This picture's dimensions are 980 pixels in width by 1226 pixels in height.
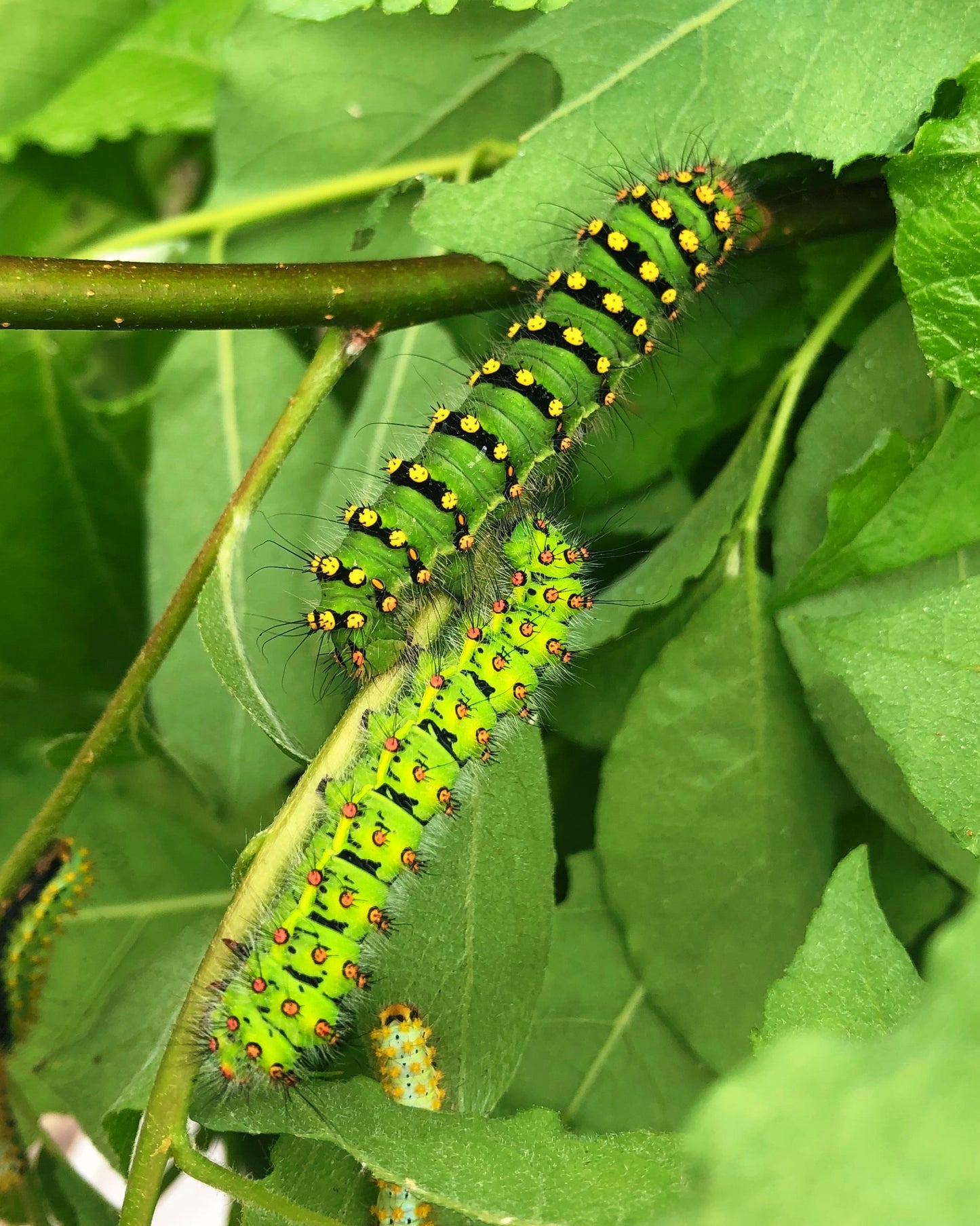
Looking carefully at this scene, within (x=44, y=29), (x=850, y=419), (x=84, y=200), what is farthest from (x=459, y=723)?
(x=84, y=200)

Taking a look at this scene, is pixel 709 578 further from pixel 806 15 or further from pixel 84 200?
pixel 84 200

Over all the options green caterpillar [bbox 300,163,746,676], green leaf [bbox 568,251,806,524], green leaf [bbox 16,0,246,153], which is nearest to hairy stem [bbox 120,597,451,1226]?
green caterpillar [bbox 300,163,746,676]

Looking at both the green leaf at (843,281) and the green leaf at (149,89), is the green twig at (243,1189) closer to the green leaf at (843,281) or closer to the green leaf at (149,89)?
the green leaf at (843,281)

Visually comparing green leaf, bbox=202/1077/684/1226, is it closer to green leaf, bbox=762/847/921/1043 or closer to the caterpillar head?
green leaf, bbox=762/847/921/1043

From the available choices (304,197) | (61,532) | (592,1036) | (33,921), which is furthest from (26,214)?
(592,1036)

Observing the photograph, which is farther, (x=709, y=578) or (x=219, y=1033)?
(x=709, y=578)

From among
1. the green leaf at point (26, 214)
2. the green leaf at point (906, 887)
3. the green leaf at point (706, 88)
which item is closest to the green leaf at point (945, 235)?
the green leaf at point (706, 88)
